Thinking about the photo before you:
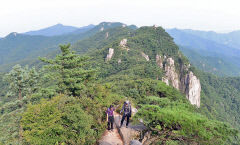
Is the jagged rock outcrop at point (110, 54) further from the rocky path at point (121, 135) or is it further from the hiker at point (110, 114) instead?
the hiker at point (110, 114)

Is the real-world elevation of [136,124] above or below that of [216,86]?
above

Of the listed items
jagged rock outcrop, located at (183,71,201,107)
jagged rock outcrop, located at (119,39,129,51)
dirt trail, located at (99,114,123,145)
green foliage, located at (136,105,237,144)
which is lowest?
jagged rock outcrop, located at (183,71,201,107)

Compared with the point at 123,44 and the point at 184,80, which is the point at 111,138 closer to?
the point at 184,80

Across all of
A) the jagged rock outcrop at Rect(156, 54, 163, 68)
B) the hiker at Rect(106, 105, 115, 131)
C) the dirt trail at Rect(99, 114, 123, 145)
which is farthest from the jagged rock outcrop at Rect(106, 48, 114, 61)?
the hiker at Rect(106, 105, 115, 131)

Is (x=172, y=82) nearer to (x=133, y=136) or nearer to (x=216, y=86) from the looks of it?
(x=133, y=136)

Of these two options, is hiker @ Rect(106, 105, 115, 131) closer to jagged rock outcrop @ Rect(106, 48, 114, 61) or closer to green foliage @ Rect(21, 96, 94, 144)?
green foliage @ Rect(21, 96, 94, 144)

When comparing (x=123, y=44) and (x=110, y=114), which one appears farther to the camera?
(x=123, y=44)

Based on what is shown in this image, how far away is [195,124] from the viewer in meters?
9.20

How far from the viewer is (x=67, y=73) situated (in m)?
17.0

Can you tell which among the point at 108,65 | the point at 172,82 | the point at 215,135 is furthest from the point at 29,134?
the point at 172,82

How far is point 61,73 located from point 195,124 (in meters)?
14.0

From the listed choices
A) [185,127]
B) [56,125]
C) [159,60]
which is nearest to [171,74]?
[159,60]

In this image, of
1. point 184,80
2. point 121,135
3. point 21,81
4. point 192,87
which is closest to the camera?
point 121,135

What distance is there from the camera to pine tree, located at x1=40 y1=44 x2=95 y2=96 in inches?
655
